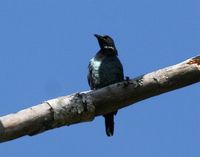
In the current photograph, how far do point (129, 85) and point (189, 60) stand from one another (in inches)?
20.8

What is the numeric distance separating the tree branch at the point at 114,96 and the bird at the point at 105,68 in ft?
8.36

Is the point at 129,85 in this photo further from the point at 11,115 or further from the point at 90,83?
the point at 90,83

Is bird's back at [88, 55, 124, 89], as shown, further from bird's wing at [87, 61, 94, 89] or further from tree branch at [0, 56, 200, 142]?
tree branch at [0, 56, 200, 142]

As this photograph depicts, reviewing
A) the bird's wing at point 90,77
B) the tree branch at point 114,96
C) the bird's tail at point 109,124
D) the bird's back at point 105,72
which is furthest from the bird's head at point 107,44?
the tree branch at point 114,96

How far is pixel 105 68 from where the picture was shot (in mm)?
7488

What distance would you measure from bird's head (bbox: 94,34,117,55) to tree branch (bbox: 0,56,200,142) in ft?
10.4

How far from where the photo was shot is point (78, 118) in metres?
4.40

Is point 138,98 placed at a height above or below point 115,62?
below

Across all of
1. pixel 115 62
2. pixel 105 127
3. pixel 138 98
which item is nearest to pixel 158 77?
pixel 138 98

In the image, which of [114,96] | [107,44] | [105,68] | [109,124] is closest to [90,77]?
[105,68]

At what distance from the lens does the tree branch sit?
424 cm

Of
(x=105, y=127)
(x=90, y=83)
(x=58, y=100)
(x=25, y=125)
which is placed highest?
(x=90, y=83)

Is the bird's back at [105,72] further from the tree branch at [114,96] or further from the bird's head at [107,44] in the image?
the tree branch at [114,96]

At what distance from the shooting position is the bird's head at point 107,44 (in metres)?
7.83
